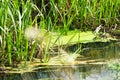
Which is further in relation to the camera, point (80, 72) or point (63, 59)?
point (63, 59)

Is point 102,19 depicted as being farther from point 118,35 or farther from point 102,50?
point 102,50

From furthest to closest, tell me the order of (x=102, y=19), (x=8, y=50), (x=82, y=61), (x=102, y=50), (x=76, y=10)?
(x=102, y=19) → (x=76, y=10) → (x=102, y=50) → (x=82, y=61) → (x=8, y=50)

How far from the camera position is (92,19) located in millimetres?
3588

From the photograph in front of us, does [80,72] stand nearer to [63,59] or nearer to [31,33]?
[63,59]

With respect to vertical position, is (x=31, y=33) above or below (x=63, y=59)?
above

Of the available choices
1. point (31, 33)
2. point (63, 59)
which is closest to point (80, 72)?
point (63, 59)

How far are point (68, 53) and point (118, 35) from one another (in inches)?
31.3

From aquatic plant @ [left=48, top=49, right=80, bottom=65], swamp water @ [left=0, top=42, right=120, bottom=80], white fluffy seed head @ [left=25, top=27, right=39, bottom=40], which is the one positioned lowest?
swamp water @ [left=0, top=42, right=120, bottom=80]

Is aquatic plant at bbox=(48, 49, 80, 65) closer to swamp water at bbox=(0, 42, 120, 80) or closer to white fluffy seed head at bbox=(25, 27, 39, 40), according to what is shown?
swamp water at bbox=(0, 42, 120, 80)

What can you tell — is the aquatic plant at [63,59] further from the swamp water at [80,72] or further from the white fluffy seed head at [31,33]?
the white fluffy seed head at [31,33]

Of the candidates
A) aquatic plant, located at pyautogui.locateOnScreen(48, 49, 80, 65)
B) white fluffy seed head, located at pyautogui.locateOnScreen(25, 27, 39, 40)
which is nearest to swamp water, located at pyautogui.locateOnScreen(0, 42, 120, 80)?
aquatic plant, located at pyautogui.locateOnScreen(48, 49, 80, 65)

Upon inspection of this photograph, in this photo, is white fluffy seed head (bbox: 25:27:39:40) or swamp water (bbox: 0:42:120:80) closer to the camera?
swamp water (bbox: 0:42:120:80)

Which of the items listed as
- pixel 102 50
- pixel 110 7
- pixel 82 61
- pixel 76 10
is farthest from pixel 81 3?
pixel 82 61

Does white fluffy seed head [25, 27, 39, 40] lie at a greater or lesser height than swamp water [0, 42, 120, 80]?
greater
